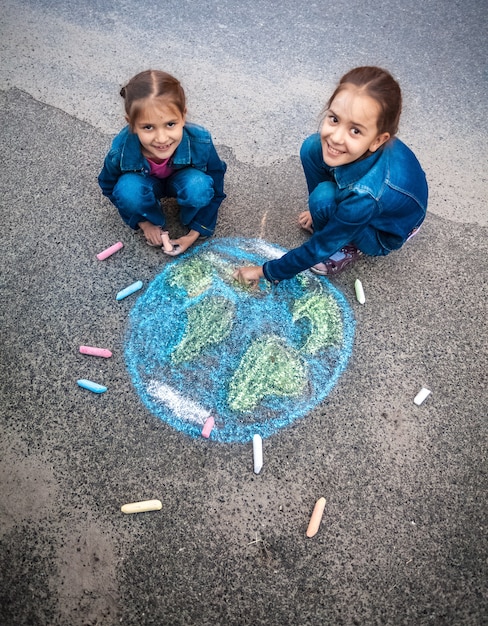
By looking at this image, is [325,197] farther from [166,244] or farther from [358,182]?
[166,244]

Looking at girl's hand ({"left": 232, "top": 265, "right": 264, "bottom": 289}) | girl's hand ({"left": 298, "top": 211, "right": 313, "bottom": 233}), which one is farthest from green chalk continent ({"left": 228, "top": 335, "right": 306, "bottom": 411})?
girl's hand ({"left": 298, "top": 211, "right": 313, "bottom": 233})

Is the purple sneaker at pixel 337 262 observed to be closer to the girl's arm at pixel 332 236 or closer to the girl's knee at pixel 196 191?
the girl's arm at pixel 332 236

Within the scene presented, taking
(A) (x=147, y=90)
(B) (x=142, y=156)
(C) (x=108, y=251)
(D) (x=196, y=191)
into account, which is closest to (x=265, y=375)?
(D) (x=196, y=191)

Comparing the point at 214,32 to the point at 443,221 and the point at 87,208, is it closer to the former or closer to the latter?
the point at 87,208

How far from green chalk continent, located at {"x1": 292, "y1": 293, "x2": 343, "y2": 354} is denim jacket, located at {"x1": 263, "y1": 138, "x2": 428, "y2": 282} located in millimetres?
251

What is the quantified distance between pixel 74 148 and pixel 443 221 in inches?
101

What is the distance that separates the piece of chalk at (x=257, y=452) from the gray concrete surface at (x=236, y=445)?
4 centimetres

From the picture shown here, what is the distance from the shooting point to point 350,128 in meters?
2.14

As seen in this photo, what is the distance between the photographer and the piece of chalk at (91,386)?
94.9 inches

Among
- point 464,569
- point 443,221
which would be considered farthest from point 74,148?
point 464,569

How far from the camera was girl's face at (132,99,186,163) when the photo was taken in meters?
2.30

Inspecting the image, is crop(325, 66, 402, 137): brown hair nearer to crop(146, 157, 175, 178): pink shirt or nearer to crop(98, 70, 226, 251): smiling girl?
crop(98, 70, 226, 251): smiling girl

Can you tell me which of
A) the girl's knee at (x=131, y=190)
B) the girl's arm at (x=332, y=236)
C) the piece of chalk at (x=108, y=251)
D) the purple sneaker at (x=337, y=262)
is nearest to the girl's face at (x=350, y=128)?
the girl's arm at (x=332, y=236)

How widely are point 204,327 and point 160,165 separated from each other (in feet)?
3.02
